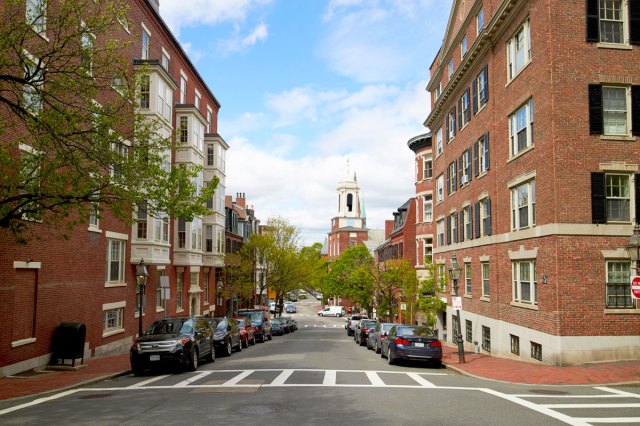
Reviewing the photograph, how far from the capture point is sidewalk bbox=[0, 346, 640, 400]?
14086 mm

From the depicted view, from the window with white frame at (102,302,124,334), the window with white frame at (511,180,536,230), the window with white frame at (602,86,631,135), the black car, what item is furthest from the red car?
the window with white frame at (602,86,631,135)

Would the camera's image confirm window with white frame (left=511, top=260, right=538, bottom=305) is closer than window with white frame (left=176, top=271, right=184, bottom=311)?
Yes

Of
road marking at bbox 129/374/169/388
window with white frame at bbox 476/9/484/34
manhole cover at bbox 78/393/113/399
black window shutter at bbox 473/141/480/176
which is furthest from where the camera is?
black window shutter at bbox 473/141/480/176

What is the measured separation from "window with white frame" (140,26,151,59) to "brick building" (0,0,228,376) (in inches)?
3.0

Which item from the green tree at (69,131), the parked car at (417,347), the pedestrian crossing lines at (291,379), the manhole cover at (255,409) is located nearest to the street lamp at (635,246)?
the pedestrian crossing lines at (291,379)

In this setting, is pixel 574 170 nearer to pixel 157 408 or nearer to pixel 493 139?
pixel 493 139

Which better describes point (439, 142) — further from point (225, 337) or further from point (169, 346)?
point (169, 346)

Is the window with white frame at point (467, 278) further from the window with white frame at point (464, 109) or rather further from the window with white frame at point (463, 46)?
the window with white frame at point (463, 46)

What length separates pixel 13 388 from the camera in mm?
13758

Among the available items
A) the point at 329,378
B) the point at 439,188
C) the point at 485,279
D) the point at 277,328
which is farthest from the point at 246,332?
the point at 439,188

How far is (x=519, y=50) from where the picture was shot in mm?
21609

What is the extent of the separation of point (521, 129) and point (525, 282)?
5806 mm

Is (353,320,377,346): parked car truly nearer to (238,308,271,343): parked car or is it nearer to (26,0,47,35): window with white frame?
(238,308,271,343): parked car

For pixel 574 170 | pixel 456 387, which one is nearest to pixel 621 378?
pixel 456 387
